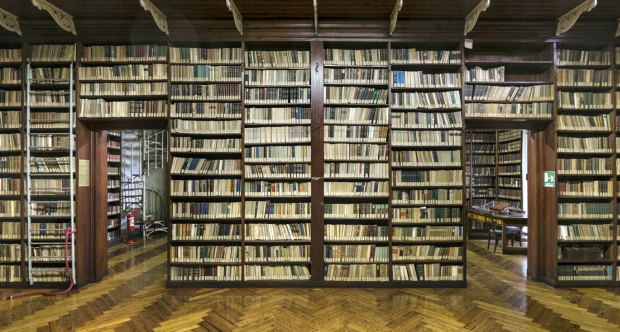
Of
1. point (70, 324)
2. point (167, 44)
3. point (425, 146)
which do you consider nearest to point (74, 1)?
point (167, 44)

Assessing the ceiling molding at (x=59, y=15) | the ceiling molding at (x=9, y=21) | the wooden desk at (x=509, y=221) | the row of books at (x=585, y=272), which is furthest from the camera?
the wooden desk at (x=509, y=221)

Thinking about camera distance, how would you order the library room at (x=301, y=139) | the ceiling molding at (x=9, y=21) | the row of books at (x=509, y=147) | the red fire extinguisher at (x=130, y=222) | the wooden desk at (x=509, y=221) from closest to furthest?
the ceiling molding at (x=9, y=21) < the library room at (x=301, y=139) < the wooden desk at (x=509, y=221) < the red fire extinguisher at (x=130, y=222) < the row of books at (x=509, y=147)

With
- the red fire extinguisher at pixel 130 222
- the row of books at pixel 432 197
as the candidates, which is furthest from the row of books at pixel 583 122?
the red fire extinguisher at pixel 130 222

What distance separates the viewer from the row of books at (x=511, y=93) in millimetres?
4090

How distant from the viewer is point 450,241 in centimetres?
399

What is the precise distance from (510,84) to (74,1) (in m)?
5.57

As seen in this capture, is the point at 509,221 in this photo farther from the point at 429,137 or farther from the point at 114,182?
the point at 114,182

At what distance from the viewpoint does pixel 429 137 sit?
4023mm

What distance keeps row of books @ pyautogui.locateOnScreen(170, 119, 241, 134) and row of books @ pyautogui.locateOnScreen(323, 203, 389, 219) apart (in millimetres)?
1568

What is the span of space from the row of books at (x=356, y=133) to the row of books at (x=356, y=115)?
91 mm

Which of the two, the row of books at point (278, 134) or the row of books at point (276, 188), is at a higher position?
the row of books at point (278, 134)

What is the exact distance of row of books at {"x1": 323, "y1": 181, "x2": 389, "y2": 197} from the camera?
399 cm

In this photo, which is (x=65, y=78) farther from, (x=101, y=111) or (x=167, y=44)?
(x=167, y=44)

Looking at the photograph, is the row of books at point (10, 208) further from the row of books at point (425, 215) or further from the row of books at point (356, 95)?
the row of books at point (425, 215)
